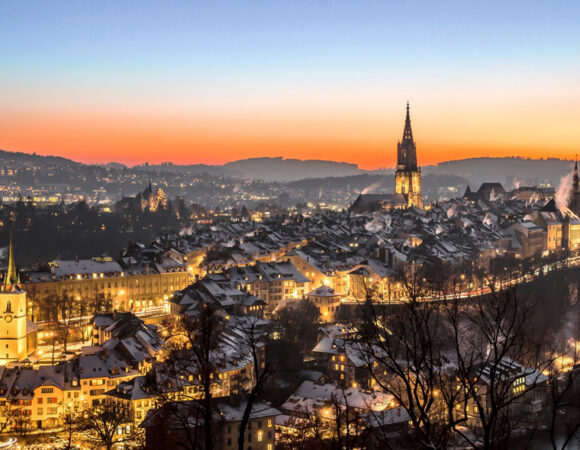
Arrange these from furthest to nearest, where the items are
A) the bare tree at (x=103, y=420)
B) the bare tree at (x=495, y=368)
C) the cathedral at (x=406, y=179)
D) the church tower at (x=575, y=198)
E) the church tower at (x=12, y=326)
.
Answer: the cathedral at (x=406, y=179)
the church tower at (x=575, y=198)
the church tower at (x=12, y=326)
the bare tree at (x=103, y=420)
the bare tree at (x=495, y=368)

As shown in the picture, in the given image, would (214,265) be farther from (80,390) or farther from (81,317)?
(80,390)

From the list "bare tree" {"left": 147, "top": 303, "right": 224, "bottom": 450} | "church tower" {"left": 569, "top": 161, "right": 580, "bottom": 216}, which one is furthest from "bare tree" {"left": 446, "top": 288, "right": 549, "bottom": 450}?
"church tower" {"left": 569, "top": 161, "right": 580, "bottom": 216}

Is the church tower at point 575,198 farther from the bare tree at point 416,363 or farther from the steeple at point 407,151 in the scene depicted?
the bare tree at point 416,363

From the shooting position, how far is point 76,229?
76188mm

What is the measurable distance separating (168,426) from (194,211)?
90.8 m

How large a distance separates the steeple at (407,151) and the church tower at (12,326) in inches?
2622

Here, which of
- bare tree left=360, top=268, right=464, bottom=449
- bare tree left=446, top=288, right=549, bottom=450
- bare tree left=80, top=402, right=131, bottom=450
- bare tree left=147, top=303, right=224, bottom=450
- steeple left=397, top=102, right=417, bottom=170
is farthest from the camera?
steeple left=397, top=102, right=417, bottom=170

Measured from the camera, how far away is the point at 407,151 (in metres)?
94.1

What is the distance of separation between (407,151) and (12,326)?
69.4 meters

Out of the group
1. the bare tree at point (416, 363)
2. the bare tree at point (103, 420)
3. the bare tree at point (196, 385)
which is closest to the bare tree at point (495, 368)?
the bare tree at point (416, 363)

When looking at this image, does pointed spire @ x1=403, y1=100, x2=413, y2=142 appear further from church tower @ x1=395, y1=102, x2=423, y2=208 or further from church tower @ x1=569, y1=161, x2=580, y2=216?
church tower @ x1=569, y1=161, x2=580, y2=216

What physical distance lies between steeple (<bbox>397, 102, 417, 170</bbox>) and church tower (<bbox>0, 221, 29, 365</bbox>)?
66.6 meters

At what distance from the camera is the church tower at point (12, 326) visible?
101 feet

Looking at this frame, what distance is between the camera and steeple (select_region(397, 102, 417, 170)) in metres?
91.9
